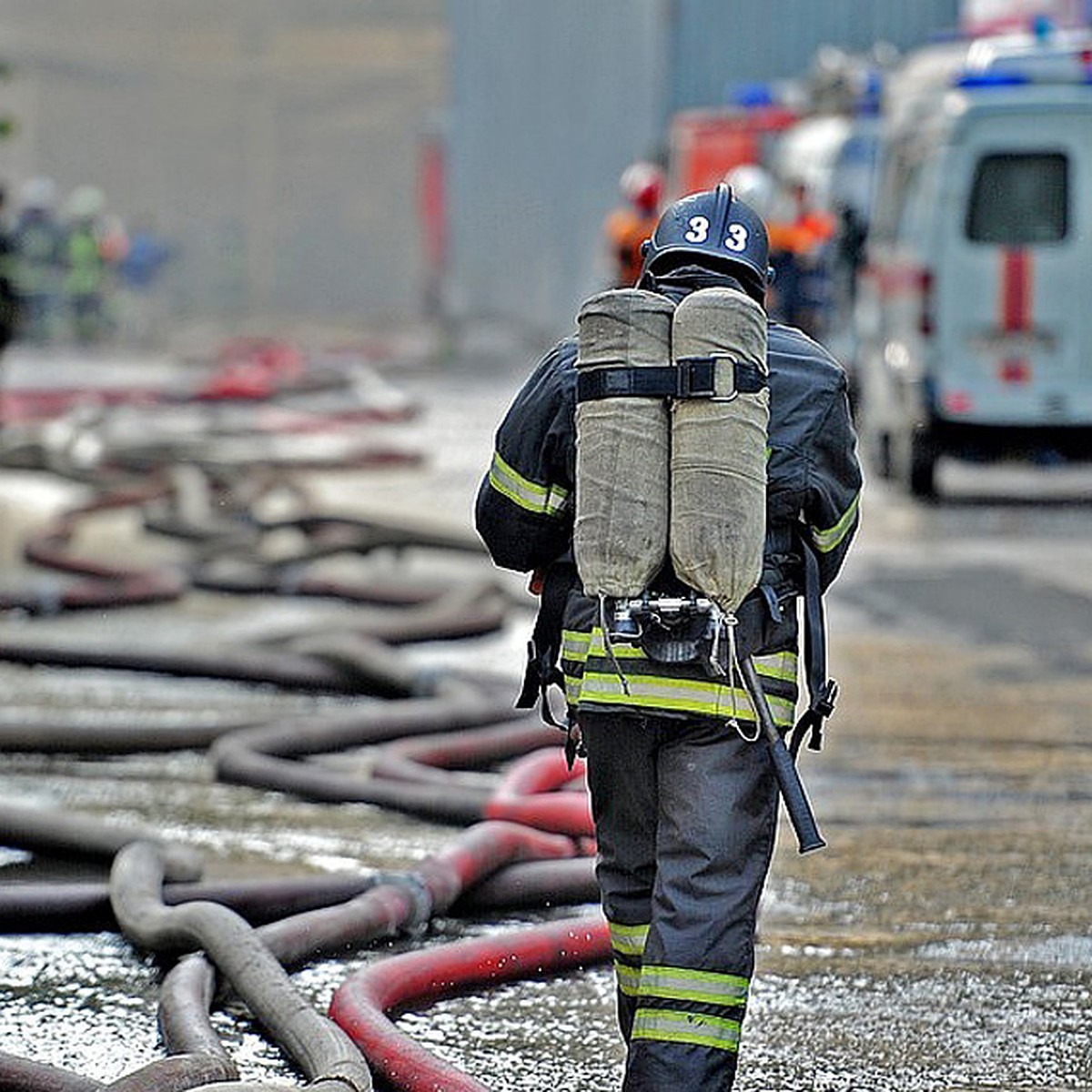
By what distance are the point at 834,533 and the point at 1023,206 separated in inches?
398

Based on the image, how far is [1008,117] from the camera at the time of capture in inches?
549

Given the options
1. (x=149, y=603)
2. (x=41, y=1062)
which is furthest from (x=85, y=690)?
(x=41, y=1062)

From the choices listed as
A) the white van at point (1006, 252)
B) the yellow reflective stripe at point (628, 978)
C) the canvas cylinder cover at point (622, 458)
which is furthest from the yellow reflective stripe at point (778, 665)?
the white van at point (1006, 252)

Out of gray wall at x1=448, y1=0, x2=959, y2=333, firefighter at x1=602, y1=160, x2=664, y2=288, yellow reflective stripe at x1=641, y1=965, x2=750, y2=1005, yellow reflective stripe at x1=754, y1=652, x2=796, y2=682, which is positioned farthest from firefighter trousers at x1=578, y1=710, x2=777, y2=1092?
gray wall at x1=448, y1=0, x2=959, y2=333

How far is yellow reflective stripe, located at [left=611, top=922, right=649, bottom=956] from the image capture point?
4.32 metres

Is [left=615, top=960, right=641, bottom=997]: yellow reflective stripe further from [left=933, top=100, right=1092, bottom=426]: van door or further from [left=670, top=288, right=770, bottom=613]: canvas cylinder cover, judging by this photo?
[left=933, top=100, right=1092, bottom=426]: van door

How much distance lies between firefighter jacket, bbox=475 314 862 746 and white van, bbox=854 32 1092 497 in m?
9.89

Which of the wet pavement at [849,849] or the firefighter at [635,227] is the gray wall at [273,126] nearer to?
the firefighter at [635,227]

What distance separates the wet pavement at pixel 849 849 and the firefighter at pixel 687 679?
681mm

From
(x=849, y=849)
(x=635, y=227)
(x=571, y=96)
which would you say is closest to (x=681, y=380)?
(x=849, y=849)

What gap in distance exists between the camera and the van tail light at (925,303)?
14195mm

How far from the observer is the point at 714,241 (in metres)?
4.32

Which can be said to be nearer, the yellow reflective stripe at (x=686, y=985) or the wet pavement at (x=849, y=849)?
the yellow reflective stripe at (x=686, y=985)

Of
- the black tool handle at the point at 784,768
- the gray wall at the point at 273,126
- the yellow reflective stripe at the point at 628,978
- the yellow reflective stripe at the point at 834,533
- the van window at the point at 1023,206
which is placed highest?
the yellow reflective stripe at the point at 834,533
